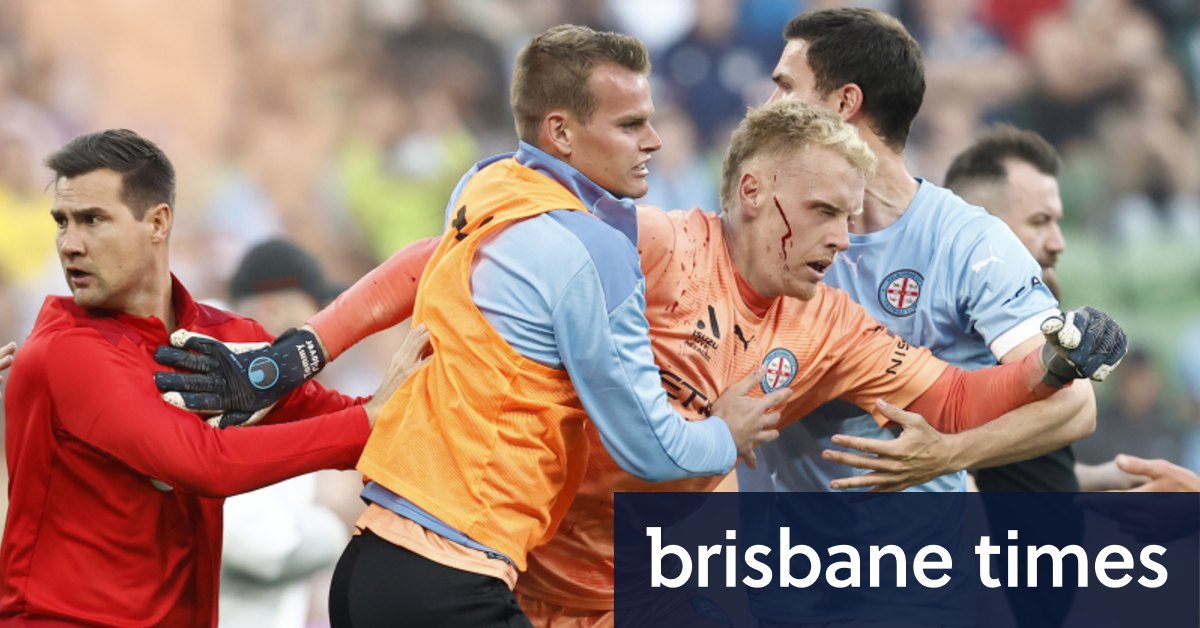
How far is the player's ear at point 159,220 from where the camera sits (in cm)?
353

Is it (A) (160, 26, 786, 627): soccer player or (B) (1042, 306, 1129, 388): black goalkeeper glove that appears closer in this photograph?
(A) (160, 26, 786, 627): soccer player

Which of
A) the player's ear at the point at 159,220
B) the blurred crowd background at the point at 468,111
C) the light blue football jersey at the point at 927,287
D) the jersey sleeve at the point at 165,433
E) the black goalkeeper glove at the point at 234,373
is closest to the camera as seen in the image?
the jersey sleeve at the point at 165,433

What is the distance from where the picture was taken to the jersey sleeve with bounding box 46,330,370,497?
327cm

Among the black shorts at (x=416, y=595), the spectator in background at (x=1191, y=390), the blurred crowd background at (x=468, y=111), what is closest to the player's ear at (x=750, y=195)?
the black shorts at (x=416, y=595)

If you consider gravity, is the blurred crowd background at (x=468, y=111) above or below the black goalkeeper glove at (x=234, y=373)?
above

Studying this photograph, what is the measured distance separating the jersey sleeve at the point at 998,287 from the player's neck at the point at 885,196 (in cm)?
21

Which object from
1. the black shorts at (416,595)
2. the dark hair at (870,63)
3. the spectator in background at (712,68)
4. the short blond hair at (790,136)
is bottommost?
the black shorts at (416,595)

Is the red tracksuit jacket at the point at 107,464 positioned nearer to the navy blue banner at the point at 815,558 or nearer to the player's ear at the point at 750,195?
the navy blue banner at the point at 815,558

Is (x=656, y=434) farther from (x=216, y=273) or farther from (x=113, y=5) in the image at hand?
(x=113, y=5)

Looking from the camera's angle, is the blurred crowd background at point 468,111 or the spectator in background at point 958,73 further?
the spectator in background at point 958,73

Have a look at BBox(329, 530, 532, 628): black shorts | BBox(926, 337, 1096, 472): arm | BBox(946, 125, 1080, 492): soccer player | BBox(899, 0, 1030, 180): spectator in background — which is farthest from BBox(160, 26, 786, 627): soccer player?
BBox(899, 0, 1030, 180): spectator in background

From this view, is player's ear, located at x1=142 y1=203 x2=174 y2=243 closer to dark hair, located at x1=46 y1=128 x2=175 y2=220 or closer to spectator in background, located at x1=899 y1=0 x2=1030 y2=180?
dark hair, located at x1=46 y1=128 x2=175 y2=220

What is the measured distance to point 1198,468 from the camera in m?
8.92

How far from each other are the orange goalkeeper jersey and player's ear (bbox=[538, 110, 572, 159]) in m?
0.32
